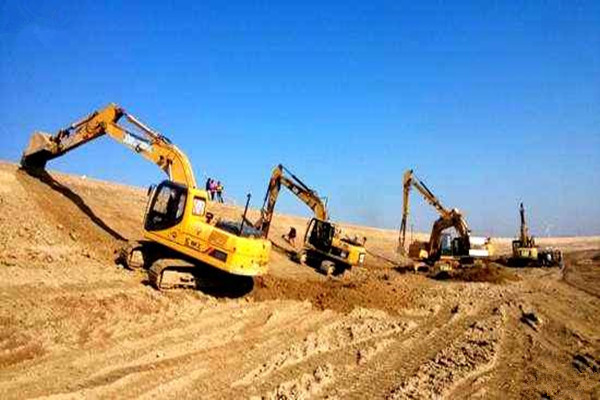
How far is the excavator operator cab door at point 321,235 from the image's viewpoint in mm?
23984

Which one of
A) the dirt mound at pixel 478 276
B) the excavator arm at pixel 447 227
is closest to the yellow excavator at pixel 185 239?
the dirt mound at pixel 478 276

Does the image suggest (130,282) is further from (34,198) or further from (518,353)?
(518,353)

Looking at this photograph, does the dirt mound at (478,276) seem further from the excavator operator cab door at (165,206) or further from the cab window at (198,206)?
the excavator operator cab door at (165,206)

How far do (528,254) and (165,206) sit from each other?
30.5 m

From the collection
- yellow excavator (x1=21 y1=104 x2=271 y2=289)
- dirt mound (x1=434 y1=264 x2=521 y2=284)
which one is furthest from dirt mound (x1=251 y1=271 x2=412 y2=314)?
dirt mound (x1=434 y1=264 x2=521 y2=284)

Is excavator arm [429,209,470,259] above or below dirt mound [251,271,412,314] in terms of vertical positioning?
above

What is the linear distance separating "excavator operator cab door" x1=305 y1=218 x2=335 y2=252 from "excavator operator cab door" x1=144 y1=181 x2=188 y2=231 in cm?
1047

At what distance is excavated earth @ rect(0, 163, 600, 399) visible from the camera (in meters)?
8.05

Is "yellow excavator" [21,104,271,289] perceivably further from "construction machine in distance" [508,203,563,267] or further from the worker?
"construction machine in distance" [508,203,563,267]

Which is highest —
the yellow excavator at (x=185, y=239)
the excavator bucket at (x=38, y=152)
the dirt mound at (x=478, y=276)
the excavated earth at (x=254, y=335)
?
the excavator bucket at (x=38, y=152)

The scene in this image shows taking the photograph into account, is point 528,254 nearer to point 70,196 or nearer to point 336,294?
point 336,294

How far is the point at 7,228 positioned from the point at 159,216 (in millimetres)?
4620

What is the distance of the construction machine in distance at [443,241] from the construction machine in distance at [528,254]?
7.02 metres

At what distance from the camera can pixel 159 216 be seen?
14.4 meters
